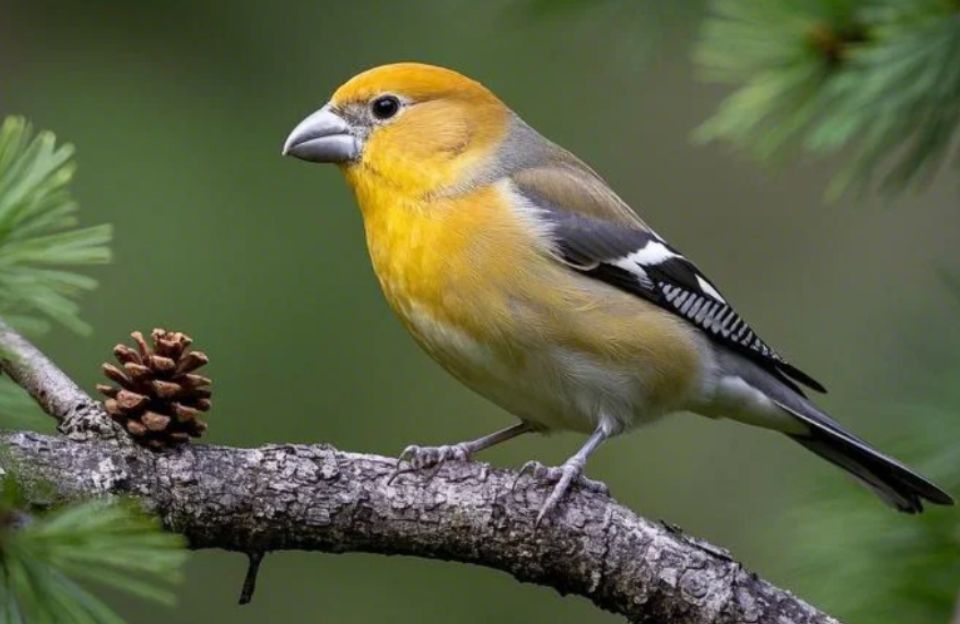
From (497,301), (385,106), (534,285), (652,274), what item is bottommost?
(497,301)

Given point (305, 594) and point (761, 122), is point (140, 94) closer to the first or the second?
point (305, 594)

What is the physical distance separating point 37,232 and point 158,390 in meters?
0.58

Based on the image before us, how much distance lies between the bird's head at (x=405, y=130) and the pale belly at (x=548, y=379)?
601 millimetres

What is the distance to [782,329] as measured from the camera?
343 inches

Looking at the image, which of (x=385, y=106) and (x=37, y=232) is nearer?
(x=37, y=232)

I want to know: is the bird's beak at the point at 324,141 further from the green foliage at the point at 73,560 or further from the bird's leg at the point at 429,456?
the green foliage at the point at 73,560

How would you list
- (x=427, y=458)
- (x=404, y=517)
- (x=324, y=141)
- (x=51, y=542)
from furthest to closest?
(x=324, y=141), (x=427, y=458), (x=404, y=517), (x=51, y=542)

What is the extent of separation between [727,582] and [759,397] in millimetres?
1779

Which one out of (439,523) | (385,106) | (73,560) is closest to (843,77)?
(439,523)

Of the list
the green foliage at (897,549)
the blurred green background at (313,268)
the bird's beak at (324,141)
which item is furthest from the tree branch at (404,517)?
the blurred green background at (313,268)

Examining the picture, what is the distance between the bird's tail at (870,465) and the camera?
4355 mm

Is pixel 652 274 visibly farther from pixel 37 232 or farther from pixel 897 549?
pixel 37 232

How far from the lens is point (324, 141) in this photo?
16.9ft

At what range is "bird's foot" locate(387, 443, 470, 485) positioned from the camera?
11.9ft
